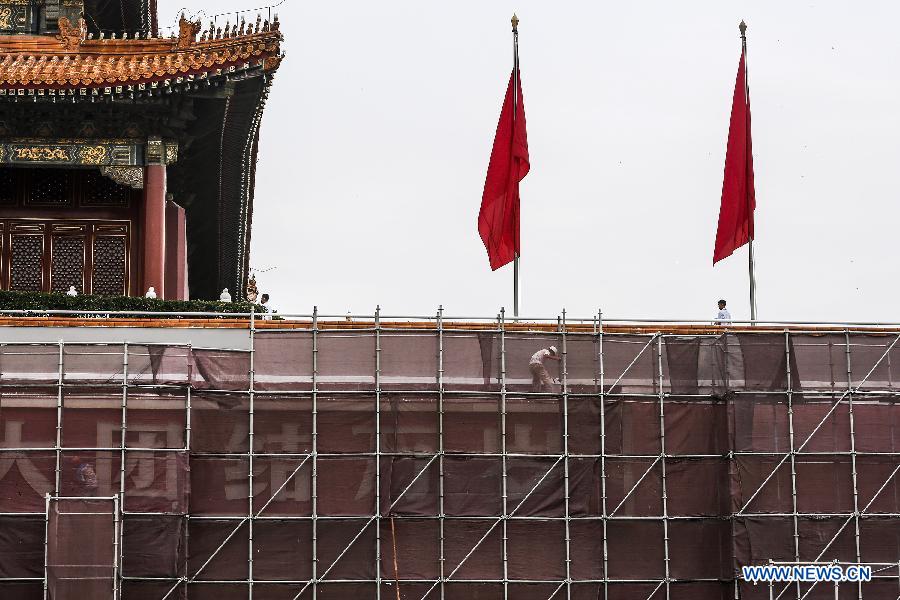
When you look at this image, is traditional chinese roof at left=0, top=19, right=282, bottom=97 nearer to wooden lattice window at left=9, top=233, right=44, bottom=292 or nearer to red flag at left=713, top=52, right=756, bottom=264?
wooden lattice window at left=9, top=233, right=44, bottom=292

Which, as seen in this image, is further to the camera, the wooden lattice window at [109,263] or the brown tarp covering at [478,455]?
the wooden lattice window at [109,263]

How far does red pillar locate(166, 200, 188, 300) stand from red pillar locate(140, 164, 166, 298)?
3138mm

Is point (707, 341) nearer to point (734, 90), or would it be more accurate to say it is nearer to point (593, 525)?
point (593, 525)

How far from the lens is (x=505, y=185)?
29141mm

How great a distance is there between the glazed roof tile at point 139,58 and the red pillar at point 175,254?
174 inches

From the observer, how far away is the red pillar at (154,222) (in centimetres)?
3086

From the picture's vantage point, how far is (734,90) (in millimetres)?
30344

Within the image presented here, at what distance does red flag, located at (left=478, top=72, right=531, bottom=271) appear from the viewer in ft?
94.5

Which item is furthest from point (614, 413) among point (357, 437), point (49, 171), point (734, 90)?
point (49, 171)

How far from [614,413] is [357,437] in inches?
161

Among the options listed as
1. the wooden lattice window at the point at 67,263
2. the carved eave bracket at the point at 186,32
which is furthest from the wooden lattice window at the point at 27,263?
the carved eave bracket at the point at 186,32

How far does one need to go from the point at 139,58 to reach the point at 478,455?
11.5 m

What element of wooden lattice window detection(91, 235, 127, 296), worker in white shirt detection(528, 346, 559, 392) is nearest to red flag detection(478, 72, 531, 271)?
worker in white shirt detection(528, 346, 559, 392)
